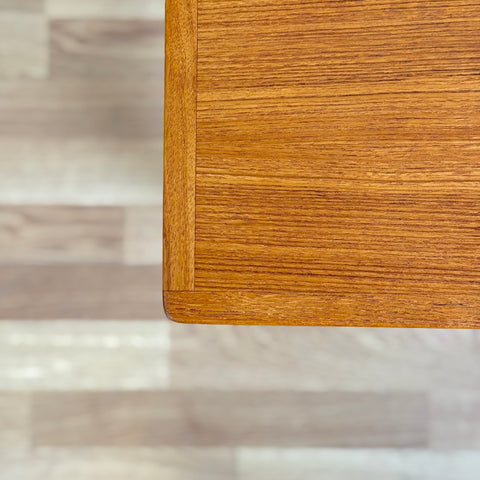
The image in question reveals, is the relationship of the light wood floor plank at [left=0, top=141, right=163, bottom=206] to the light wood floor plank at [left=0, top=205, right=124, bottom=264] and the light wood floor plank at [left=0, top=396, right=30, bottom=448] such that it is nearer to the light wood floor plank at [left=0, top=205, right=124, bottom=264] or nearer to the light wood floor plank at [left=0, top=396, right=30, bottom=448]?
the light wood floor plank at [left=0, top=205, right=124, bottom=264]

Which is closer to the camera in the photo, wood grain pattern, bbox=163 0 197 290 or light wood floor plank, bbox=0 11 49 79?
wood grain pattern, bbox=163 0 197 290

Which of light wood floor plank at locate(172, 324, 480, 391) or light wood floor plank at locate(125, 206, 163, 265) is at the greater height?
light wood floor plank at locate(125, 206, 163, 265)

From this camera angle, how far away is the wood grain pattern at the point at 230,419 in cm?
60

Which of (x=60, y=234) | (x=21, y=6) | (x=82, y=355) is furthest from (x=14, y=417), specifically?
(x=21, y=6)

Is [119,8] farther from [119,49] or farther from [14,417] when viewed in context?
[14,417]

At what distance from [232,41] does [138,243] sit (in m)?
0.34

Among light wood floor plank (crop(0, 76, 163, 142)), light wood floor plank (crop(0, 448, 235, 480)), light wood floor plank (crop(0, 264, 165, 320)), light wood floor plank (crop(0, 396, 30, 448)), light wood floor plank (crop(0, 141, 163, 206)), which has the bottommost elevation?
light wood floor plank (crop(0, 448, 235, 480))

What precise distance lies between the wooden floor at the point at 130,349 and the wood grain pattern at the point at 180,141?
300 mm

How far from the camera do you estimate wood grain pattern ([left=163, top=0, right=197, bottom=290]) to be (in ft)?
1.05

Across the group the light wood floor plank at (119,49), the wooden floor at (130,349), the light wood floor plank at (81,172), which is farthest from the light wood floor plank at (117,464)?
the light wood floor plank at (119,49)

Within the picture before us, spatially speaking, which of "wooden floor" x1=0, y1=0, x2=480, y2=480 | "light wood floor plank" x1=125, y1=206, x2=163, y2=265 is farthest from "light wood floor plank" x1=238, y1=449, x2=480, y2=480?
"light wood floor plank" x1=125, y1=206, x2=163, y2=265

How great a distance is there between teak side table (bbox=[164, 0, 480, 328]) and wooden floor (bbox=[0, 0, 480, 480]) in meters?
0.30

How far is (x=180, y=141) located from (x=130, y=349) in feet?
1.17

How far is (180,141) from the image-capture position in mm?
321
